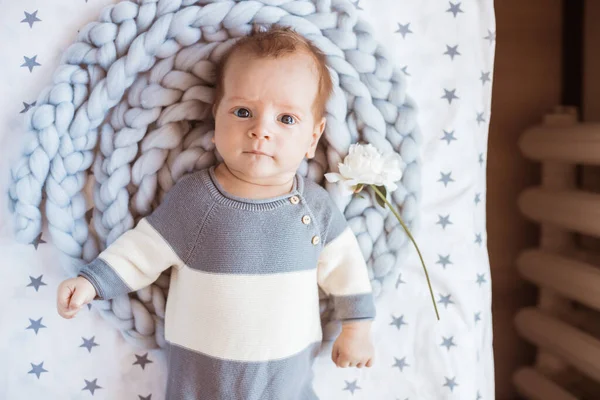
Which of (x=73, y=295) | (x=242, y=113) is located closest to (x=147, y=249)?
(x=73, y=295)

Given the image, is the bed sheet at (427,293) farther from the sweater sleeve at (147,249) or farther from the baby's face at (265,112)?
the baby's face at (265,112)

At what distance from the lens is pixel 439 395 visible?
938 millimetres

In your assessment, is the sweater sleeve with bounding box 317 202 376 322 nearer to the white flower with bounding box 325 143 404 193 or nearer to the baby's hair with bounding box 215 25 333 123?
the white flower with bounding box 325 143 404 193

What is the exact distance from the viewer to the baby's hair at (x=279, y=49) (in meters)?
0.76

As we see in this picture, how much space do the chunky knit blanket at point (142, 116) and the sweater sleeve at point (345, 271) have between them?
0.14ft

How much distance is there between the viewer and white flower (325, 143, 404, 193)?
0.83m

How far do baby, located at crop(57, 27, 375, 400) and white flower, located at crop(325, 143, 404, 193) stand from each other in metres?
0.07

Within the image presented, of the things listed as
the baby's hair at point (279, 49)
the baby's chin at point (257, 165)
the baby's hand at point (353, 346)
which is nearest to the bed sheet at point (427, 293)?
the baby's hand at point (353, 346)

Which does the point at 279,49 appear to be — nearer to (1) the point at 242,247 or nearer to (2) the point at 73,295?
(1) the point at 242,247

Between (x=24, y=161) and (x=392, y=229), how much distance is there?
544mm

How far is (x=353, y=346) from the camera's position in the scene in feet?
2.74

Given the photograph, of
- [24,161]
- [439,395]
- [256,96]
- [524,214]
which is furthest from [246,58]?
[524,214]

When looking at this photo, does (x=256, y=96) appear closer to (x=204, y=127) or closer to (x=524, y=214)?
(x=204, y=127)

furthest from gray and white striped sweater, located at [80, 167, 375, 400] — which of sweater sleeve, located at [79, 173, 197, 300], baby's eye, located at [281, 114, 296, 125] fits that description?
baby's eye, located at [281, 114, 296, 125]
